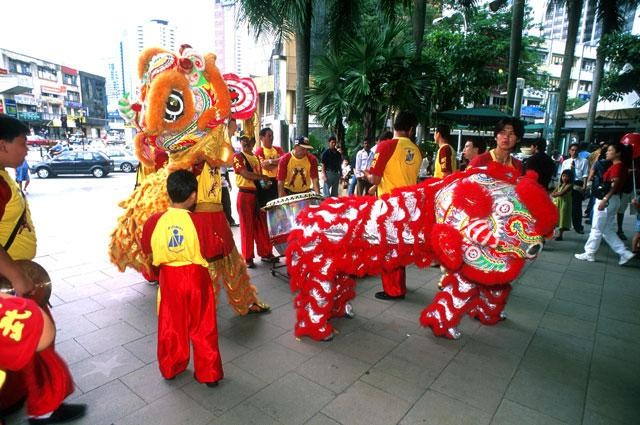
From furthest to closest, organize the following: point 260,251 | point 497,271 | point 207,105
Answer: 1. point 260,251
2. point 207,105
3. point 497,271

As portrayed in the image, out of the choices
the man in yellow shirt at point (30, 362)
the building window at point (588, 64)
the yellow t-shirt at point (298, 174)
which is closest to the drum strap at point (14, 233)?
the man in yellow shirt at point (30, 362)

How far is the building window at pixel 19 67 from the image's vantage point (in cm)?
4681

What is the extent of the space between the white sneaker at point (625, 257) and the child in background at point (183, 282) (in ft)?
18.7

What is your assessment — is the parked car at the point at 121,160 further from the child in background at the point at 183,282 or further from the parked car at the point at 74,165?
the child in background at the point at 183,282

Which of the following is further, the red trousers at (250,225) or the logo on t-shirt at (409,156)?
the red trousers at (250,225)

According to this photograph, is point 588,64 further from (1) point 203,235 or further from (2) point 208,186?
(1) point 203,235

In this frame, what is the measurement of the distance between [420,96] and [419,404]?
20.7 feet

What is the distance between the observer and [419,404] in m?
2.42

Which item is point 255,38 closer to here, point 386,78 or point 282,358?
point 386,78

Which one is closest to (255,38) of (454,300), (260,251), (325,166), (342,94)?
(342,94)

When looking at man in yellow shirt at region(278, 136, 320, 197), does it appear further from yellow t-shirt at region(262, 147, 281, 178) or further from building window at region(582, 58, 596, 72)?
building window at region(582, 58, 596, 72)

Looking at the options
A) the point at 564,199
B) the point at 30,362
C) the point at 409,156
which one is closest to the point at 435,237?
the point at 409,156

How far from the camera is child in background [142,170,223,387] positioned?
2.37 metres

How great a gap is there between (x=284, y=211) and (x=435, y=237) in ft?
4.91
